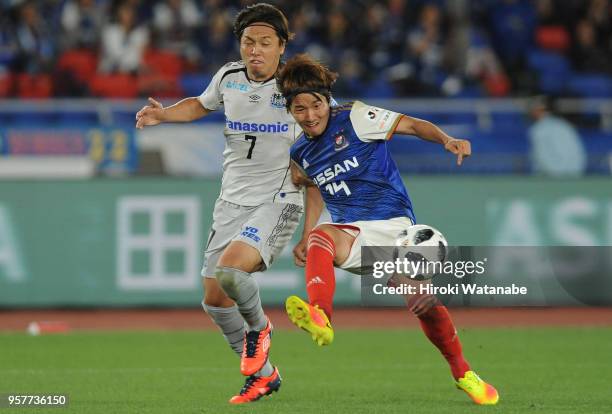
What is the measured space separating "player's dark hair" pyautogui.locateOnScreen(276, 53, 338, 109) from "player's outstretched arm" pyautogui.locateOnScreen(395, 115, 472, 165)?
0.47 meters

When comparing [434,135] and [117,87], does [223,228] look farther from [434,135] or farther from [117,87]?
[117,87]

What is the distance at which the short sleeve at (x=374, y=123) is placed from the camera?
712 centimetres

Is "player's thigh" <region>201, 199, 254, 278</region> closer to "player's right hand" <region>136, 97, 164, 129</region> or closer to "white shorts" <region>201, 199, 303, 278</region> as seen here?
"white shorts" <region>201, 199, 303, 278</region>

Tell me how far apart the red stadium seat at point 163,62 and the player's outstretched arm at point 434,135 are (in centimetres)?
1009

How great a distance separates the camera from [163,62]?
1694cm

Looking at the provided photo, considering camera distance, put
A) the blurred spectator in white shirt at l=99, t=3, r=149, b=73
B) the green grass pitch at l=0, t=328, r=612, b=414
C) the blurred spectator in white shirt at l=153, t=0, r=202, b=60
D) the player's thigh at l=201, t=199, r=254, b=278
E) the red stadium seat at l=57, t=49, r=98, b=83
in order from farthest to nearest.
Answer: the blurred spectator in white shirt at l=153, t=0, r=202, b=60
the red stadium seat at l=57, t=49, r=98, b=83
the blurred spectator in white shirt at l=99, t=3, r=149, b=73
the player's thigh at l=201, t=199, r=254, b=278
the green grass pitch at l=0, t=328, r=612, b=414

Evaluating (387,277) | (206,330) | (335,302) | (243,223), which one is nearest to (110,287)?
(206,330)

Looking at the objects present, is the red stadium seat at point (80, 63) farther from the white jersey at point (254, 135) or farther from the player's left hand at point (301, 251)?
the player's left hand at point (301, 251)

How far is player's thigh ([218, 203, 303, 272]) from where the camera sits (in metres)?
7.53

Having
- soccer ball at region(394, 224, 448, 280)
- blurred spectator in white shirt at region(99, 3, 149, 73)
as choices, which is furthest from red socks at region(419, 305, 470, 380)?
blurred spectator in white shirt at region(99, 3, 149, 73)

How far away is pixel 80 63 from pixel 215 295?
30.9 ft

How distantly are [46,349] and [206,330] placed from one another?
228 cm

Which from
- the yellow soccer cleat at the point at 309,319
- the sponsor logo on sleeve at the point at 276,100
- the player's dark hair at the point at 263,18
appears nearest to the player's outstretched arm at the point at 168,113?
the sponsor logo on sleeve at the point at 276,100

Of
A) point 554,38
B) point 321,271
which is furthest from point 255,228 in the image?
point 554,38
